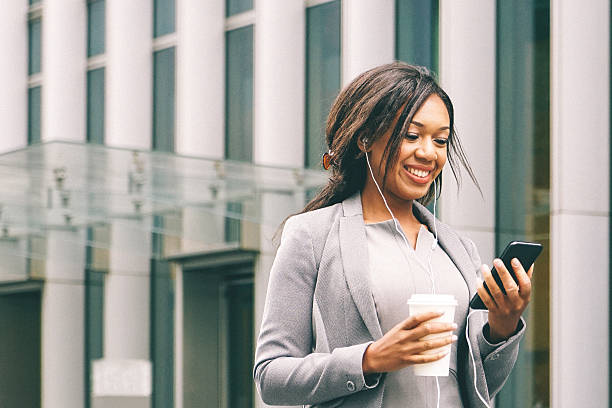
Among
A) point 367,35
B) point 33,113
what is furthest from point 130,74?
point 367,35

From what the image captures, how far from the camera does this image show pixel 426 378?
272cm

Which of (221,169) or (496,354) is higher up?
(221,169)

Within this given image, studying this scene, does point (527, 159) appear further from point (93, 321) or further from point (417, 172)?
point (93, 321)

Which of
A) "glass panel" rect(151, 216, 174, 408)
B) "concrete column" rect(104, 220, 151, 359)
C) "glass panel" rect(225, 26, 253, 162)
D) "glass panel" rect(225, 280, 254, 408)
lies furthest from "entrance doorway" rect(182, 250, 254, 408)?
"glass panel" rect(225, 26, 253, 162)

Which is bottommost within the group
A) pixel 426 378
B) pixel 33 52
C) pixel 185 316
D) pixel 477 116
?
pixel 185 316

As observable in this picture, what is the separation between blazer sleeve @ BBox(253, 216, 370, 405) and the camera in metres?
2.69

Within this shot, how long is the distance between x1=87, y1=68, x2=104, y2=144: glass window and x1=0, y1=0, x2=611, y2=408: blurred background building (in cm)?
5

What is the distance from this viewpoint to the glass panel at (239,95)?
14.2 m

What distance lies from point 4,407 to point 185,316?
5491mm

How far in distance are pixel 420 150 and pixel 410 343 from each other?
50 centimetres

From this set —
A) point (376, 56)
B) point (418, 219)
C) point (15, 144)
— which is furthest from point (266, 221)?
point (418, 219)

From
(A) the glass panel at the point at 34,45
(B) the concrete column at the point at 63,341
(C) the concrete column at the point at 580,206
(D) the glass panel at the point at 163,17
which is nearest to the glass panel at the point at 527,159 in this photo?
(C) the concrete column at the point at 580,206

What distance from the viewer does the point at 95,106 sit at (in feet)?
56.3

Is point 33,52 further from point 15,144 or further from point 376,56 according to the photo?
point 376,56
